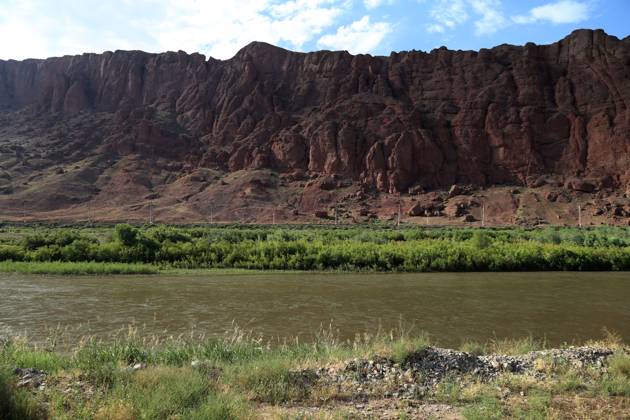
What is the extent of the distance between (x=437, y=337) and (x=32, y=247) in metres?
26.8

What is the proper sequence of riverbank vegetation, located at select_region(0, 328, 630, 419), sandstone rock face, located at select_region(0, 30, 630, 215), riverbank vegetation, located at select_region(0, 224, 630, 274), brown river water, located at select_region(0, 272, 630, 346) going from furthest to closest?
sandstone rock face, located at select_region(0, 30, 630, 215) < riverbank vegetation, located at select_region(0, 224, 630, 274) < brown river water, located at select_region(0, 272, 630, 346) < riverbank vegetation, located at select_region(0, 328, 630, 419)

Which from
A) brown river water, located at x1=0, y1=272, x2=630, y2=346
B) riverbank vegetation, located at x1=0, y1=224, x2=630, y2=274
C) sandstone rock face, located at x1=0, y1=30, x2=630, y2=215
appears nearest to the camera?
brown river water, located at x1=0, y1=272, x2=630, y2=346

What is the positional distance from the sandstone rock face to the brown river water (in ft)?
206

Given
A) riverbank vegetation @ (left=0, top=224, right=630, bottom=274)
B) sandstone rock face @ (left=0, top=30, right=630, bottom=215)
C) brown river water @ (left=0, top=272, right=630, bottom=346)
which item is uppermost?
sandstone rock face @ (left=0, top=30, right=630, bottom=215)

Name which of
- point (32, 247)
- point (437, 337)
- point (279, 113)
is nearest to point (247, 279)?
point (437, 337)

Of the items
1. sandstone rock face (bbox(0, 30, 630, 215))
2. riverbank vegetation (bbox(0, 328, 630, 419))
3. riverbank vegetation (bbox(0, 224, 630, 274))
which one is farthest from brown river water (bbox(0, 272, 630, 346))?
sandstone rock face (bbox(0, 30, 630, 215))

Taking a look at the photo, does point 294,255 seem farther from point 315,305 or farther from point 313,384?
point 313,384

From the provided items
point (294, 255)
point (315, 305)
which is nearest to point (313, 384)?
point (315, 305)

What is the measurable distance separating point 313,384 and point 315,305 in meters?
10.7

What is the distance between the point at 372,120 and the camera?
94438mm

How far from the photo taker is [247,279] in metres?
25.3

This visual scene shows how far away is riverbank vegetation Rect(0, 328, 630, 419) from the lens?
6348 mm

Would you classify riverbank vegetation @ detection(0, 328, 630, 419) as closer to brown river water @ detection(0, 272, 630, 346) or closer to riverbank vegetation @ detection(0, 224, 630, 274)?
brown river water @ detection(0, 272, 630, 346)

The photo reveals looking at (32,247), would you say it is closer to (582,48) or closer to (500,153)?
(500,153)
